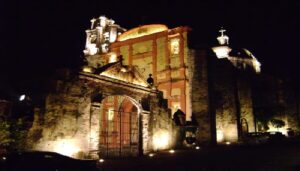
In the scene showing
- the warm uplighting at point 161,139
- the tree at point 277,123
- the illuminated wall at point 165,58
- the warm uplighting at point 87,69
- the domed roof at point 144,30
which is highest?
the domed roof at point 144,30

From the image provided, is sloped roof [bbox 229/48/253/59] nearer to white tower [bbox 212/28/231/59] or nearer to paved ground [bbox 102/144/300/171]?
white tower [bbox 212/28/231/59]

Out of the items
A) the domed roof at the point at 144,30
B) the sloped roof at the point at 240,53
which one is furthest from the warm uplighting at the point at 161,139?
the sloped roof at the point at 240,53

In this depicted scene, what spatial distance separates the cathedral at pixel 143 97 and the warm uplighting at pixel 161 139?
3 centimetres

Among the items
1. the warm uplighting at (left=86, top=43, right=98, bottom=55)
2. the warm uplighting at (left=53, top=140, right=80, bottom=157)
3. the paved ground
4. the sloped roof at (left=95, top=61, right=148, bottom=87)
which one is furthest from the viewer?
the warm uplighting at (left=86, top=43, right=98, bottom=55)

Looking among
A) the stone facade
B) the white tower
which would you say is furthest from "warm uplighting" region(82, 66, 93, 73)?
the white tower

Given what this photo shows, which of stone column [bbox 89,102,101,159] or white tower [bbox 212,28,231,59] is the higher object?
white tower [bbox 212,28,231,59]

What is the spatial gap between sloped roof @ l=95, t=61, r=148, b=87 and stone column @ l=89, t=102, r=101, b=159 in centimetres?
227

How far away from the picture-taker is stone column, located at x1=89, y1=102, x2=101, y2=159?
16219mm

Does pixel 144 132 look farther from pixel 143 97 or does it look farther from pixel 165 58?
pixel 165 58

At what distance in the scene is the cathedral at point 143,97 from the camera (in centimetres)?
1555

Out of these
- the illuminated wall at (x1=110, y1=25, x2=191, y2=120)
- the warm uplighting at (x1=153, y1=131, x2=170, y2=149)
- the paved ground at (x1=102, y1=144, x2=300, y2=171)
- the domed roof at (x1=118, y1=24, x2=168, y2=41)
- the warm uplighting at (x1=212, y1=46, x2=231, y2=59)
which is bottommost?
the paved ground at (x1=102, y1=144, x2=300, y2=171)

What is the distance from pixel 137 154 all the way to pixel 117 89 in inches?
178

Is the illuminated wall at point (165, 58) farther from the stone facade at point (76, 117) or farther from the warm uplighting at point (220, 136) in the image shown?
the stone facade at point (76, 117)

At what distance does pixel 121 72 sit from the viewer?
19.3 meters
